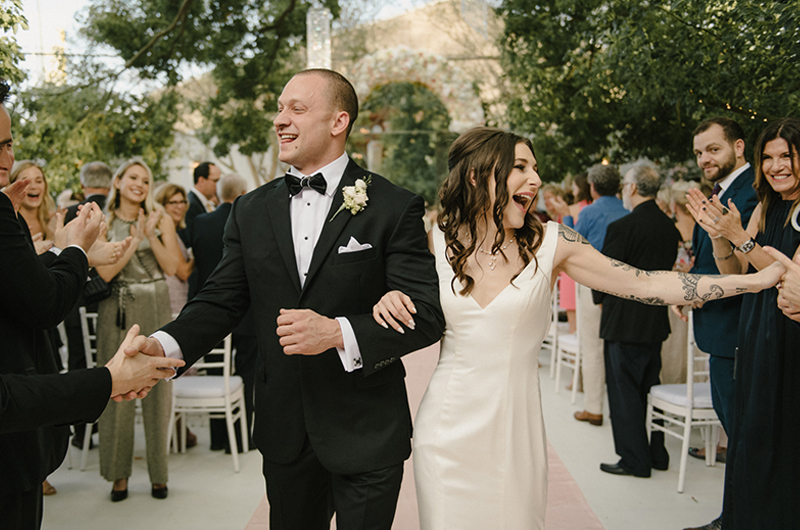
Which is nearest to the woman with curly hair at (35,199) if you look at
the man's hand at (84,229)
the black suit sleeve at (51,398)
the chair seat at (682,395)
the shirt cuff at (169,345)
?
the man's hand at (84,229)

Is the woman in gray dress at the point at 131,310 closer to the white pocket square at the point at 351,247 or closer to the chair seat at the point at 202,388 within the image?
the chair seat at the point at 202,388

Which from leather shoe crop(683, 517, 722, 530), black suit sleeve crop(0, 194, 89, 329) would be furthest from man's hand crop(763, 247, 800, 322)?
black suit sleeve crop(0, 194, 89, 329)

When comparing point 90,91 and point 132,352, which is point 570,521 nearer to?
point 132,352

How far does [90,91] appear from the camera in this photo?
6.50 metres

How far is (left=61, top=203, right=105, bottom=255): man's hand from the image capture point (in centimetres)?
207

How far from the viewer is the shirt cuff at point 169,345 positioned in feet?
5.92

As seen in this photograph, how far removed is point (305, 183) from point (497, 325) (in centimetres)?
Result: 73

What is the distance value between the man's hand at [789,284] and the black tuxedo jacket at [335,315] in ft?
3.62

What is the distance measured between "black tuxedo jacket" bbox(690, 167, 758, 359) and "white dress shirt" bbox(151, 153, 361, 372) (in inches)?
80.3

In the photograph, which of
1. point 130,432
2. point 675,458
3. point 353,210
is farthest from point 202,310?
point 675,458

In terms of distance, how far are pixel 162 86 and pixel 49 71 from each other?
130cm

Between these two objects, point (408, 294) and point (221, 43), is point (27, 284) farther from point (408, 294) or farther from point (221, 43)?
point (221, 43)

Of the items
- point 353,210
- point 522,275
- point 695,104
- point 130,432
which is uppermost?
point 695,104

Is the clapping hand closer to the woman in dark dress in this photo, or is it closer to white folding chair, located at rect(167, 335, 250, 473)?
the woman in dark dress
